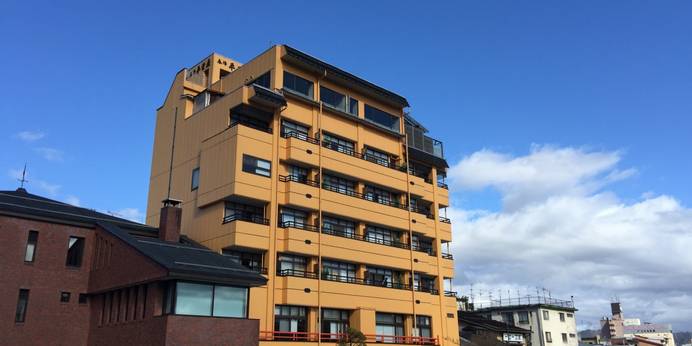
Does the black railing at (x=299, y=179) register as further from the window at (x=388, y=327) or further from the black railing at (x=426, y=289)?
the black railing at (x=426, y=289)

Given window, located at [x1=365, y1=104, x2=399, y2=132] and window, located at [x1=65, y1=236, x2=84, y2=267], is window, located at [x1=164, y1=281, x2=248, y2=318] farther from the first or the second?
window, located at [x1=365, y1=104, x2=399, y2=132]

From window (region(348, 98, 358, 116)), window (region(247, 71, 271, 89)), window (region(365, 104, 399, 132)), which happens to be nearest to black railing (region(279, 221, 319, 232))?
window (region(247, 71, 271, 89))

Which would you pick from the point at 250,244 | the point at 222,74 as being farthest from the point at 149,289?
the point at 222,74

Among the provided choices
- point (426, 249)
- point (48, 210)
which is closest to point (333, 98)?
point (426, 249)

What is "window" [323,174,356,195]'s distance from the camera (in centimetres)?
5417

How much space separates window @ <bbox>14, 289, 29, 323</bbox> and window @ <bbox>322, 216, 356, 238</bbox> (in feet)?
74.5

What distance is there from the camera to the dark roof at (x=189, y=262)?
3456 centimetres

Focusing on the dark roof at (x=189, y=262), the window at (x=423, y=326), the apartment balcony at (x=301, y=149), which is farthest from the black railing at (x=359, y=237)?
the dark roof at (x=189, y=262)

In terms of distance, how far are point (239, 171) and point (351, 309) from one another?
14940 millimetres

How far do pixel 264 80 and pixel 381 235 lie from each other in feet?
58.8

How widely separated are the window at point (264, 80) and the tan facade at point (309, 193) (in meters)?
Result: 0.13

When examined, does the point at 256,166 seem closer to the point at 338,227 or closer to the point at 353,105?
the point at 338,227

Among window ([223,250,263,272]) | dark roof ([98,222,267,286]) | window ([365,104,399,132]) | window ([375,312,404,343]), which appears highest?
window ([365,104,399,132])

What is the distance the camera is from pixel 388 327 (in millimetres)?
54156
